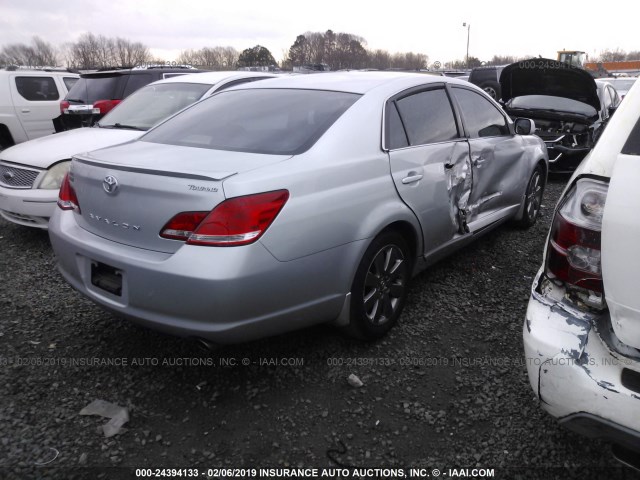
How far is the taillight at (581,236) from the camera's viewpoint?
170 cm

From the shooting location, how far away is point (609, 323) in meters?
1.68

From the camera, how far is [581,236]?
174cm

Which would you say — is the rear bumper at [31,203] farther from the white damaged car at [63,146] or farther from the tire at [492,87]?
the tire at [492,87]

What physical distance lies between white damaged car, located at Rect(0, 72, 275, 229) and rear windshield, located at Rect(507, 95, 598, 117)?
4389mm

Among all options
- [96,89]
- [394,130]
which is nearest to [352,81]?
[394,130]

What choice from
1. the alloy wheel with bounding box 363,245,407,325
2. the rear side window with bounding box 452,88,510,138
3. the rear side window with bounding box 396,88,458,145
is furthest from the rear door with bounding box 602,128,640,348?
the rear side window with bounding box 452,88,510,138

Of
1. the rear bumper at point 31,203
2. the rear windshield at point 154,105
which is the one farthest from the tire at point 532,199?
the rear bumper at point 31,203

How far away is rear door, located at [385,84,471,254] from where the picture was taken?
302 cm

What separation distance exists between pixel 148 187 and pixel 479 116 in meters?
2.88

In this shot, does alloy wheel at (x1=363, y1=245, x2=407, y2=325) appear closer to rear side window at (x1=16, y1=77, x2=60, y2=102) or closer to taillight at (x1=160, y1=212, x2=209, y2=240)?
taillight at (x1=160, y1=212, x2=209, y2=240)

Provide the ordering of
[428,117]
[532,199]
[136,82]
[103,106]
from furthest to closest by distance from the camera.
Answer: [136,82] < [103,106] < [532,199] < [428,117]

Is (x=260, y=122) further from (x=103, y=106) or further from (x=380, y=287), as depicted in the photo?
(x=103, y=106)

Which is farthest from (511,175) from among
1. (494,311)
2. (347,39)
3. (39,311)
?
(347,39)

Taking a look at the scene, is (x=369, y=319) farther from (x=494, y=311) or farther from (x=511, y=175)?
(x=511, y=175)
